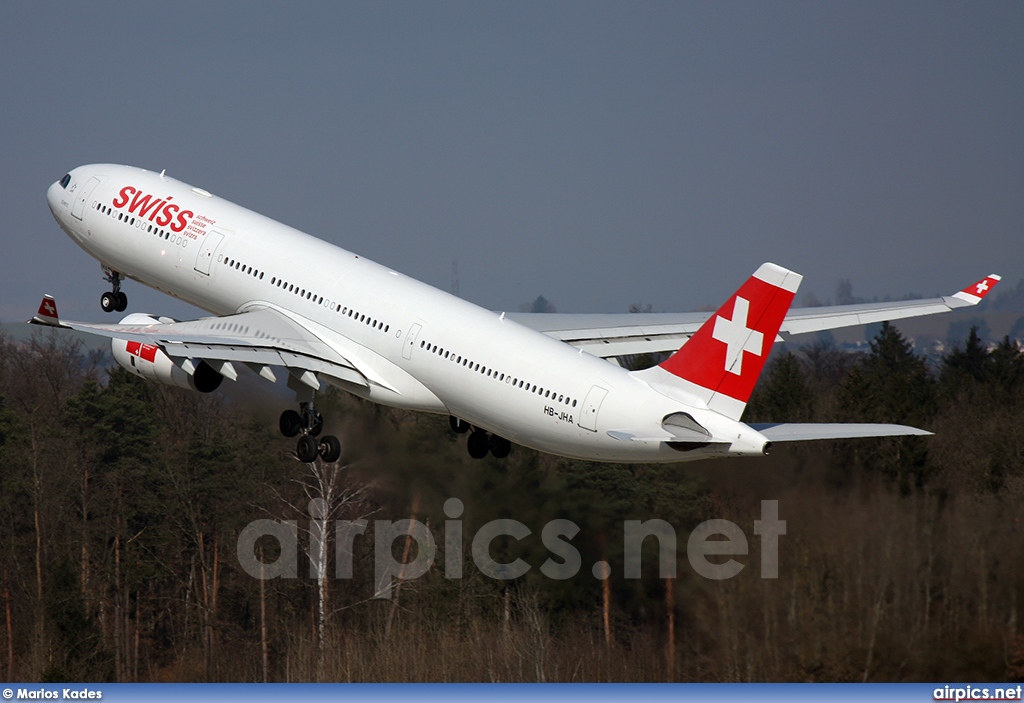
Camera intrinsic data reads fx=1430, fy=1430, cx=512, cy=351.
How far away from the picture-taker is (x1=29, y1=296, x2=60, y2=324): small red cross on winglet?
32.9m

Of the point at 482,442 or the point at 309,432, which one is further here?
the point at 482,442

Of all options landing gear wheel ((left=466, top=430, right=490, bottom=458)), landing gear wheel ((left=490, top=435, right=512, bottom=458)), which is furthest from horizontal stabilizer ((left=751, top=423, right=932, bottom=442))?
landing gear wheel ((left=466, top=430, right=490, bottom=458))

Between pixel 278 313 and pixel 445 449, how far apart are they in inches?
274

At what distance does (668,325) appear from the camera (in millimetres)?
39594

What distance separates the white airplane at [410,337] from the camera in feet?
99.0

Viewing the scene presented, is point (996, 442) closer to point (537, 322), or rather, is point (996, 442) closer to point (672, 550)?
point (672, 550)

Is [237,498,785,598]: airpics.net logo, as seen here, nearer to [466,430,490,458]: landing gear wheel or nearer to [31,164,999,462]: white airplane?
[466,430,490,458]: landing gear wheel

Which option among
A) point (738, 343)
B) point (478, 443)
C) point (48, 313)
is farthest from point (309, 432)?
point (738, 343)

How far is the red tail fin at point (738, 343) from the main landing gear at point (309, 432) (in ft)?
35.6

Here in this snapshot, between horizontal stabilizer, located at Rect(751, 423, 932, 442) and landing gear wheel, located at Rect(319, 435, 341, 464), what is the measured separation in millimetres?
12231

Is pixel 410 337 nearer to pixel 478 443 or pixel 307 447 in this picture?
pixel 307 447

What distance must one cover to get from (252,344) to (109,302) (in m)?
11.1

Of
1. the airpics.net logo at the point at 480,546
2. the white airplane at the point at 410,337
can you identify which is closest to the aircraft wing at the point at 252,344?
the white airplane at the point at 410,337

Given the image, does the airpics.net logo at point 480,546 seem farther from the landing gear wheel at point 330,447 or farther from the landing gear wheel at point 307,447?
the landing gear wheel at point 307,447
